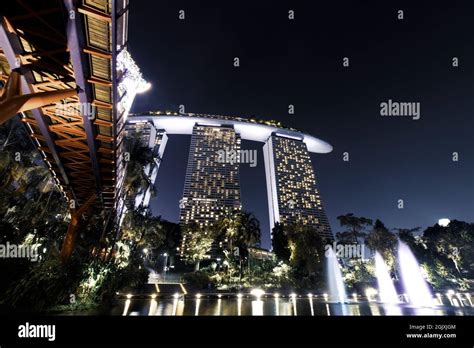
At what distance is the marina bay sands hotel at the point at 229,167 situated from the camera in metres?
111

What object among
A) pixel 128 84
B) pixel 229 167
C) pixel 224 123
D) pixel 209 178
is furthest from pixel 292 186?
pixel 128 84

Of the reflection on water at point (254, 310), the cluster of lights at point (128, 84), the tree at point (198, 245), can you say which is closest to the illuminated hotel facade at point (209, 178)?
the tree at point (198, 245)

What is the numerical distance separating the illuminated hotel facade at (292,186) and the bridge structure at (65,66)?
9913cm

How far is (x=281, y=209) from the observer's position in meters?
113

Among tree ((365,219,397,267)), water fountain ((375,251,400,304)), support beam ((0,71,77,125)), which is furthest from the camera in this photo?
tree ((365,219,397,267))

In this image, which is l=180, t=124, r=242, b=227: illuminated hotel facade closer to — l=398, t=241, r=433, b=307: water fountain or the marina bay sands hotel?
the marina bay sands hotel

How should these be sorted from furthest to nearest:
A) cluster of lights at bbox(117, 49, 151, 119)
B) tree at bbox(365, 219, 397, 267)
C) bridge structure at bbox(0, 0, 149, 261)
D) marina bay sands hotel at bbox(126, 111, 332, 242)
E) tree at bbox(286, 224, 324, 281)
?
marina bay sands hotel at bbox(126, 111, 332, 242), tree at bbox(365, 219, 397, 267), tree at bbox(286, 224, 324, 281), cluster of lights at bbox(117, 49, 151, 119), bridge structure at bbox(0, 0, 149, 261)

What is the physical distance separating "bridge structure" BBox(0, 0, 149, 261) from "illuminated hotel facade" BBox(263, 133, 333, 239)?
99128 mm

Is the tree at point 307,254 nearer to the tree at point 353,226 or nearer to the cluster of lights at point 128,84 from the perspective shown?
the tree at point 353,226

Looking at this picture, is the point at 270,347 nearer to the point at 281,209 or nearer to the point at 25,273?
the point at 25,273

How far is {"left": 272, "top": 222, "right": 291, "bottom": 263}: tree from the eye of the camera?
152ft

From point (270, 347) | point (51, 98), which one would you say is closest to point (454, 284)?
point (270, 347)

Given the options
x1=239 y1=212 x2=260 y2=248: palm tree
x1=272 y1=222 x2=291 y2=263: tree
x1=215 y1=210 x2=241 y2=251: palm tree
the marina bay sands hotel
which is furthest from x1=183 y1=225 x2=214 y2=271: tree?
the marina bay sands hotel

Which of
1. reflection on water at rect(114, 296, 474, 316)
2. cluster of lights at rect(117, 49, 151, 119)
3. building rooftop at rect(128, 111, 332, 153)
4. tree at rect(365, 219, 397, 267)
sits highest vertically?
building rooftop at rect(128, 111, 332, 153)
